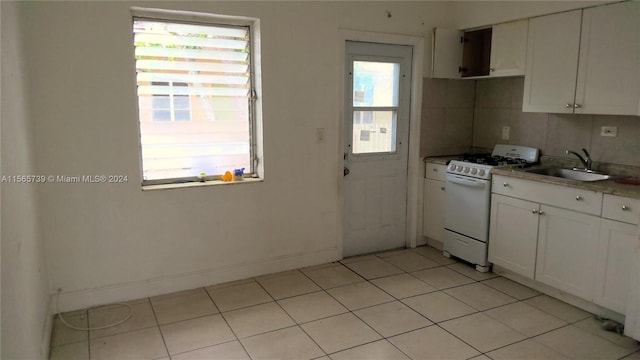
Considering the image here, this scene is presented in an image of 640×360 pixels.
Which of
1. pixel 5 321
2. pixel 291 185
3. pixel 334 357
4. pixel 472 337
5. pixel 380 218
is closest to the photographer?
pixel 5 321

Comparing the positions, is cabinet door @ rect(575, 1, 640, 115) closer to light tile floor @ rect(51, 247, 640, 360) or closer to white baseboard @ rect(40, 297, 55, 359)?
light tile floor @ rect(51, 247, 640, 360)

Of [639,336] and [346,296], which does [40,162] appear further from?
[639,336]

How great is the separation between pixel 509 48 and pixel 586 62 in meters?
0.69

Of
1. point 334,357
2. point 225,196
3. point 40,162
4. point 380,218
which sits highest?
point 40,162

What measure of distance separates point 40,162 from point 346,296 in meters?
2.31

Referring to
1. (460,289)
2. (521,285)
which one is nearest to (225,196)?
(460,289)

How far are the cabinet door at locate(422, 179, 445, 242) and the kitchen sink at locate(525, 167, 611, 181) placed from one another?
34.6 inches

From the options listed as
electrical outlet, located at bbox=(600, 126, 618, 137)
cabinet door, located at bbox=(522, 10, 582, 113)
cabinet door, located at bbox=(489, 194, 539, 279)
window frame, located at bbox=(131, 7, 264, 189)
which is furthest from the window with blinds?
electrical outlet, located at bbox=(600, 126, 618, 137)

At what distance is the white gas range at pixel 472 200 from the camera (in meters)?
3.77

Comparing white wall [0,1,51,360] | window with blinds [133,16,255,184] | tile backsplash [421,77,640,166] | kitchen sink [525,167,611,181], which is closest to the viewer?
white wall [0,1,51,360]

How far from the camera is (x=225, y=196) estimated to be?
3539 mm

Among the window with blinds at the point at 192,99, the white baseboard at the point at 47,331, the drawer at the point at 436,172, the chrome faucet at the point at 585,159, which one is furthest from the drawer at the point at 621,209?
the white baseboard at the point at 47,331

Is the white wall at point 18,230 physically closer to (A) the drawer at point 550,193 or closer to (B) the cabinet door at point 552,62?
(A) the drawer at point 550,193

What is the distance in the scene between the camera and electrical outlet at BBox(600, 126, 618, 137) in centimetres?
342
